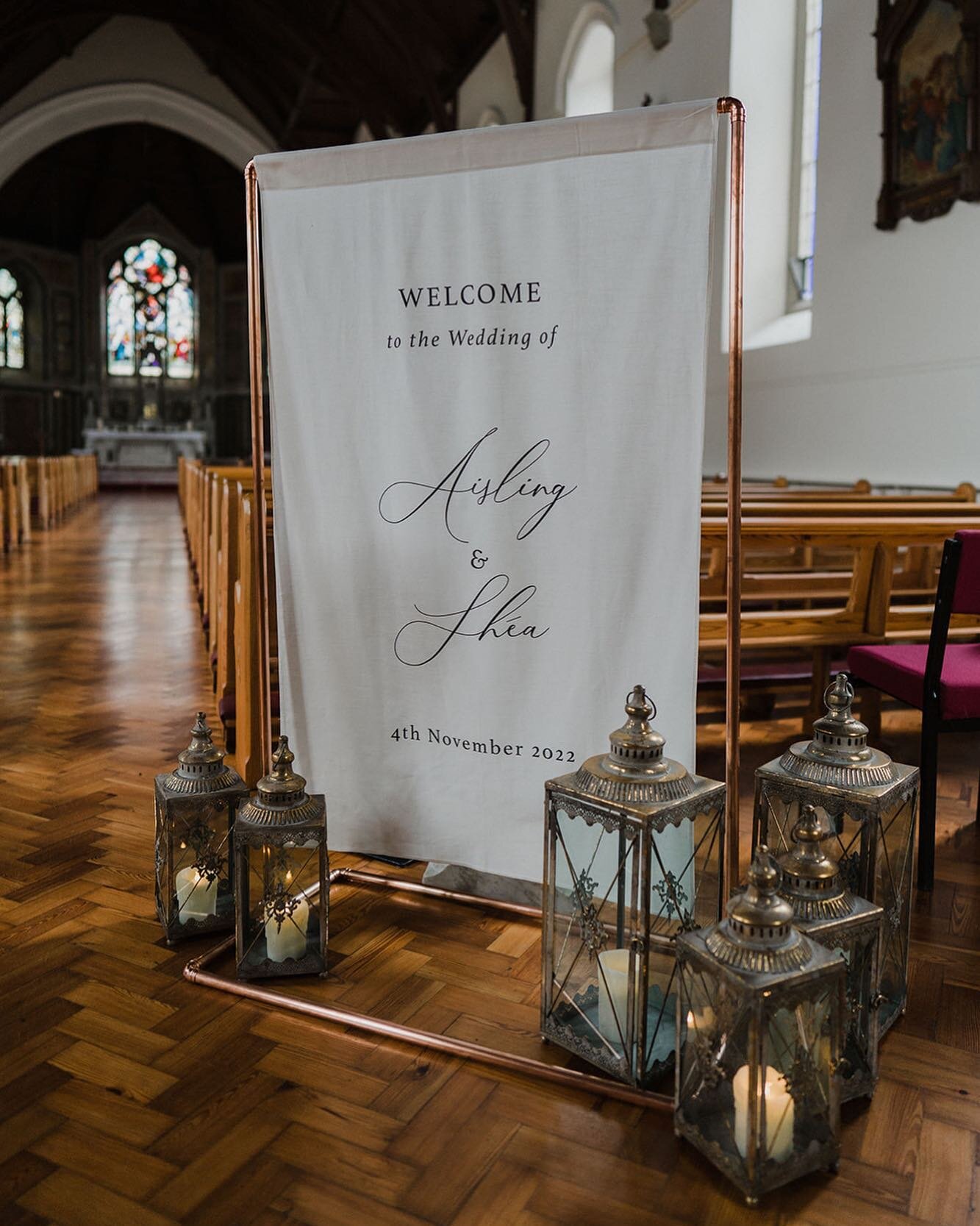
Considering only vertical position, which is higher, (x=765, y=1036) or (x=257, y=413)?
(x=257, y=413)

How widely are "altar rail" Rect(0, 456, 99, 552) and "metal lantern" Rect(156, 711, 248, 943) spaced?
7.51m

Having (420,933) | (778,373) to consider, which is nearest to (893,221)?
(778,373)

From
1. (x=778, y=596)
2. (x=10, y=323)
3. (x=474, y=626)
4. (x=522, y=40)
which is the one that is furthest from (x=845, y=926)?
(x=10, y=323)

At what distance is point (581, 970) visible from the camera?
66.8 inches

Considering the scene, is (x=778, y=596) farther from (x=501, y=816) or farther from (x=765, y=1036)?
(x=765, y=1036)

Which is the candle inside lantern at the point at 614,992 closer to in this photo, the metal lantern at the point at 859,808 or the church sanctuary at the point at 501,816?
the church sanctuary at the point at 501,816

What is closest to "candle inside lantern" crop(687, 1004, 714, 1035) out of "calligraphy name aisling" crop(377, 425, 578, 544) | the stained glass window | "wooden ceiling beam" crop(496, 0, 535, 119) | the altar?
"calligraphy name aisling" crop(377, 425, 578, 544)

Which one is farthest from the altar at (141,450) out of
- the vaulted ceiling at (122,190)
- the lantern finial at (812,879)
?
the lantern finial at (812,879)

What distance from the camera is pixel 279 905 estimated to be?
6.21 ft

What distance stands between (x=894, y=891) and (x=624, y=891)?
0.44 metres

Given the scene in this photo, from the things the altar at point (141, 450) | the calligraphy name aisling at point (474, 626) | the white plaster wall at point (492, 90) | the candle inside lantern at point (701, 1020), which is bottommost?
the candle inside lantern at point (701, 1020)

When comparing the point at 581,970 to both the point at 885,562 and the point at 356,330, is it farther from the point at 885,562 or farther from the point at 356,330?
the point at 885,562

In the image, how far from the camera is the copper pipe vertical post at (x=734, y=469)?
5.44 feet

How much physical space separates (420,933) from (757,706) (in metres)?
2.12
